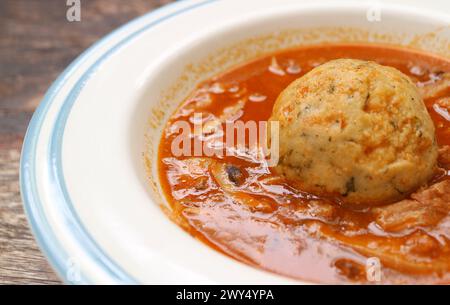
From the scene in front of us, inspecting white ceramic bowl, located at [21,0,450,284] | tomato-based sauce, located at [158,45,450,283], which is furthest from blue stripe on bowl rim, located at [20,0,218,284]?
tomato-based sauce, located at [158,45,450,283]

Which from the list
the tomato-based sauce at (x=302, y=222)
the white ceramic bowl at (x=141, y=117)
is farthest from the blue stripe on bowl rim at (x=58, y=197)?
the tomato-based sauce at (x=302, y=222)

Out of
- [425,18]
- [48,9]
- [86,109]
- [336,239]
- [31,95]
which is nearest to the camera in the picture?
[336,239]

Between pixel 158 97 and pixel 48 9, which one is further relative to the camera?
pixel 48 9

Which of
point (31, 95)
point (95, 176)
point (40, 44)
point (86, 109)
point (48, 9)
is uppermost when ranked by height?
point (48, 9)

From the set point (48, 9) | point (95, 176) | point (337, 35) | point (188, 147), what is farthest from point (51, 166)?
point (48, 9)

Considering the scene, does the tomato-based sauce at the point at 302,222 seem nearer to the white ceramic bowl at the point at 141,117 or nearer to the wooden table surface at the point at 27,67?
the white ceramic bowl at the point at 141,117

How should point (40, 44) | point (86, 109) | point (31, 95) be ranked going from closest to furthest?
point (86, 109)
point (31, 95)
point (40, 44)

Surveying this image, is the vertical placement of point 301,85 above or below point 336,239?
above

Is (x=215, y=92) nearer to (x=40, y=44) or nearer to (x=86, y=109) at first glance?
(x=86, y=109)
